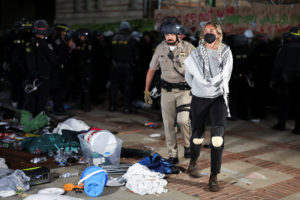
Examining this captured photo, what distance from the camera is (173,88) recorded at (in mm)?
6215

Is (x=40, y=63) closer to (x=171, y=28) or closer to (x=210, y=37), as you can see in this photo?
(x=171, y=28)

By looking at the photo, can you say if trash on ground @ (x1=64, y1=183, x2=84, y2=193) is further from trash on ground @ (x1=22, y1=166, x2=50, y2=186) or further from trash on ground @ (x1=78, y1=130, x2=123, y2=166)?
trash on ground @ (x1=78, y1=130, x2=123, y2=166)

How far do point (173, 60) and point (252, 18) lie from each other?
648 cm

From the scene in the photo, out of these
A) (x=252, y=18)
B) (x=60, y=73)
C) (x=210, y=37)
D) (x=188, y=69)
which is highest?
(x=252, y=18)

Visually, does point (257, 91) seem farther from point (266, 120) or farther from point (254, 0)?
point (254, 0)

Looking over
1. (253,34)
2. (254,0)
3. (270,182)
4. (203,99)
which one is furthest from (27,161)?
(254,0)

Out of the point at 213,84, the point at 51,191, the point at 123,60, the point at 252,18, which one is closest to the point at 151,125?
the point at 123,60

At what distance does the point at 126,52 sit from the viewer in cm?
1097

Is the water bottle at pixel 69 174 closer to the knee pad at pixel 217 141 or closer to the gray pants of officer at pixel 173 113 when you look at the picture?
the gray pants of officer at pixel 173 113

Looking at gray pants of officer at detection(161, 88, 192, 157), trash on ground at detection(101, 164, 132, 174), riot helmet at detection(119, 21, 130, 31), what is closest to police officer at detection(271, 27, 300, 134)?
gray pants of officer at detection(161, 88, 192, 157)

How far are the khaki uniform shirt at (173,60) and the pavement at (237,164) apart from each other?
134 centimetres

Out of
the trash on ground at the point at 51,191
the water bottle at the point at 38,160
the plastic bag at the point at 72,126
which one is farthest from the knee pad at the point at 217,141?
the plastic bag at the point at 72,126

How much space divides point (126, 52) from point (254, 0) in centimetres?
416

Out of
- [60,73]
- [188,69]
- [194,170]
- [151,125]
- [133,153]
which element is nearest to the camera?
[188,69]
